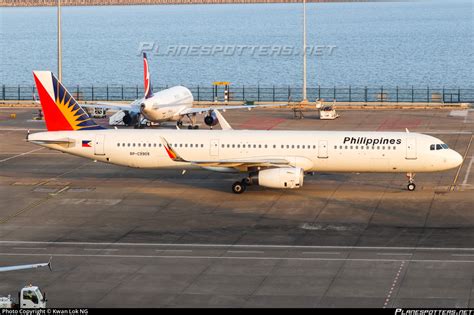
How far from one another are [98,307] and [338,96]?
381 feet

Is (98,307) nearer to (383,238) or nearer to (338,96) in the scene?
(383,238)

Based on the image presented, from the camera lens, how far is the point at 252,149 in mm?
65812

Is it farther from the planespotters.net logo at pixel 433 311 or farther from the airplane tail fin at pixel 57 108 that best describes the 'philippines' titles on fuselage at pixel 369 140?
the planespotters.net logo at pixel 433 311

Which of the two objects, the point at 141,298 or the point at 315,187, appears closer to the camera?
the point at 141,298

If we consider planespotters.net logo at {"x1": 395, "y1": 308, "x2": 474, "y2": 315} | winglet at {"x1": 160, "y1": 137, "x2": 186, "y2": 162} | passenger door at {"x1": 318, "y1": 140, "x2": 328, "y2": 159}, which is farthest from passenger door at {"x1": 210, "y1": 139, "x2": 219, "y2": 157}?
planespotters.net logo at {"x1": 395, "y1": 308, "x2": 474, "y2": 315}

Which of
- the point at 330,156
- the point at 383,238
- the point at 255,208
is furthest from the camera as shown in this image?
the point at 330,156

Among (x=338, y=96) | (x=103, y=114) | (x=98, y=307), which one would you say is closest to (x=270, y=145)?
(x=98, y=307)

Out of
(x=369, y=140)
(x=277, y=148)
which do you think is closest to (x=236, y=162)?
(x=277, y=148)

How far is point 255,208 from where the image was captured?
6097 cm

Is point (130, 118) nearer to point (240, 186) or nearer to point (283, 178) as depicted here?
point (240, 186)

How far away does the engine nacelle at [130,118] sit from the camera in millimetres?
97375

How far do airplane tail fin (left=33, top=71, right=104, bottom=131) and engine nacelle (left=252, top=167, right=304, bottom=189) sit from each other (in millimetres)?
12976

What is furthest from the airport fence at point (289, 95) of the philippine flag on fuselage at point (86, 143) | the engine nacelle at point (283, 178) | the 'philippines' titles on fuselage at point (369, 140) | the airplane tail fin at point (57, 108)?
the engine nacelle at point (283, 178)

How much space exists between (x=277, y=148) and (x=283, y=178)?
10.6ft
